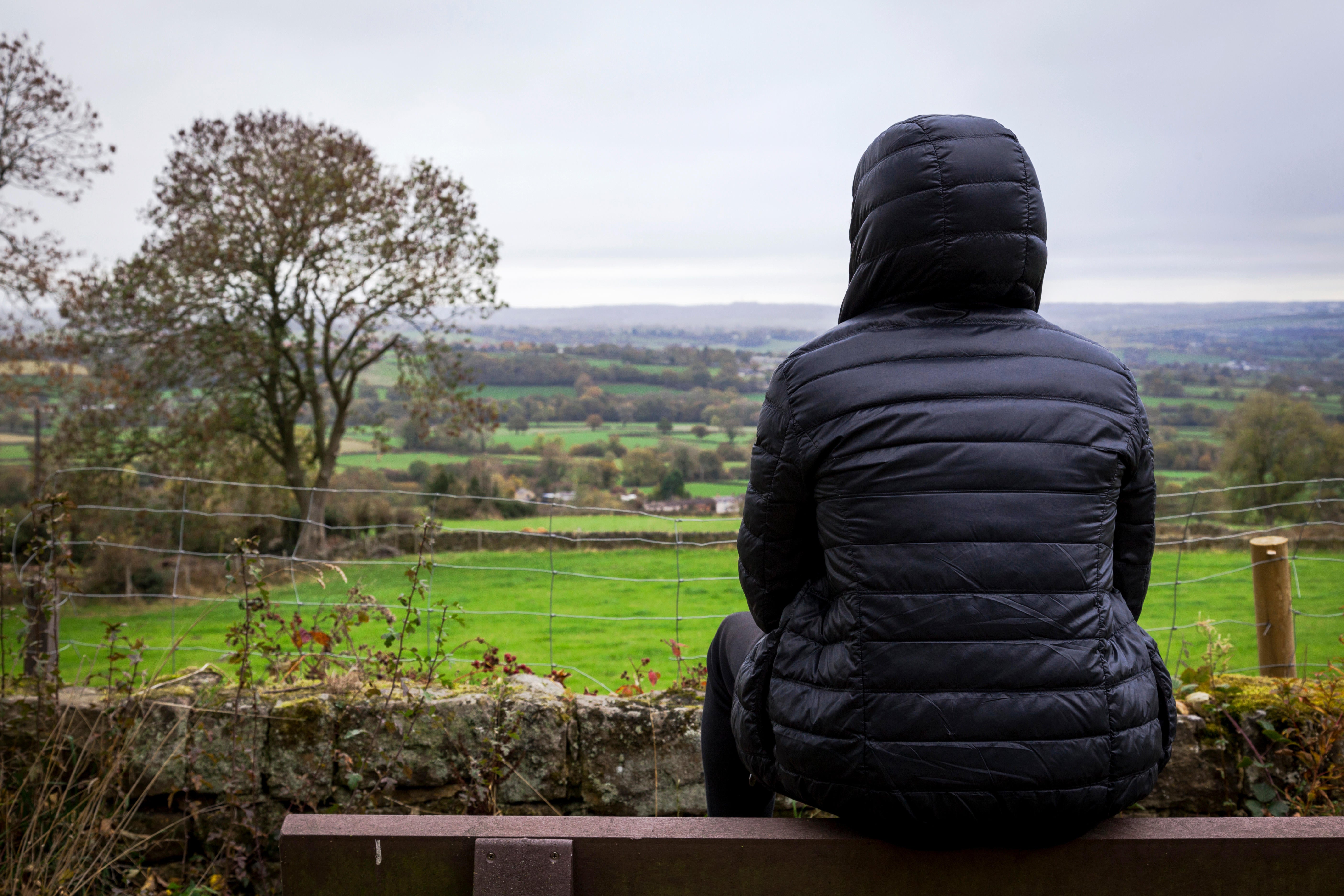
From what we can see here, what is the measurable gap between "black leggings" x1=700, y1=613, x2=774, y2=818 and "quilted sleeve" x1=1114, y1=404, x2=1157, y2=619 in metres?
0.75

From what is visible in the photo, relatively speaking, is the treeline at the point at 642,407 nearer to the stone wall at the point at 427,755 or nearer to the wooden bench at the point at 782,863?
the stone wall at the point at 427,755

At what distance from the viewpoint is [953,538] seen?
4.83 feet

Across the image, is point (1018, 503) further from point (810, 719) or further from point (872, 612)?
point (810, 719)

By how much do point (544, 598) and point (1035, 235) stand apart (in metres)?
6.88

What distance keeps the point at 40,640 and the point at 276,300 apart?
12.5 meters

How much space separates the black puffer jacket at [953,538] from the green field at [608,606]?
224cm

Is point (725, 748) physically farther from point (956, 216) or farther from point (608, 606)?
point (608, 606)

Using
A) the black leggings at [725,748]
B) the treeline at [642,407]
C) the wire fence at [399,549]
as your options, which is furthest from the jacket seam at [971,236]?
the treeline at [642,407]

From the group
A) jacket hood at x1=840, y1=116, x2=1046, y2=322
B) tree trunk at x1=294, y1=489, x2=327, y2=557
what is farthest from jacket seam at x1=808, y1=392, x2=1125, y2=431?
tree trunk at x1=294, y1=489, x2=327, y2=557

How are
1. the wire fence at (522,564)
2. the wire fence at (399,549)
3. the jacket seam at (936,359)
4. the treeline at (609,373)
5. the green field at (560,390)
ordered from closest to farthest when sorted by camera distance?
the jacket seam at (936,359) < the wire fence at (522,564) < the wire fence at (399,549) < the green field at (560,390) < the treeline at (609,373)

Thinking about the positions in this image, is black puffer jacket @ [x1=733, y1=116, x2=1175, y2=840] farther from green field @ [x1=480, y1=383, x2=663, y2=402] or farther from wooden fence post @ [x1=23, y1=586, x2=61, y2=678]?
green field @ [x1=480, y1=383, x2=663, y2=402]

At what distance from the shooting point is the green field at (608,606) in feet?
19.3

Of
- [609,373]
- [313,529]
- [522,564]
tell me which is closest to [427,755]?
[522,564]

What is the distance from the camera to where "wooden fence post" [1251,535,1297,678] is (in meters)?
3.50
